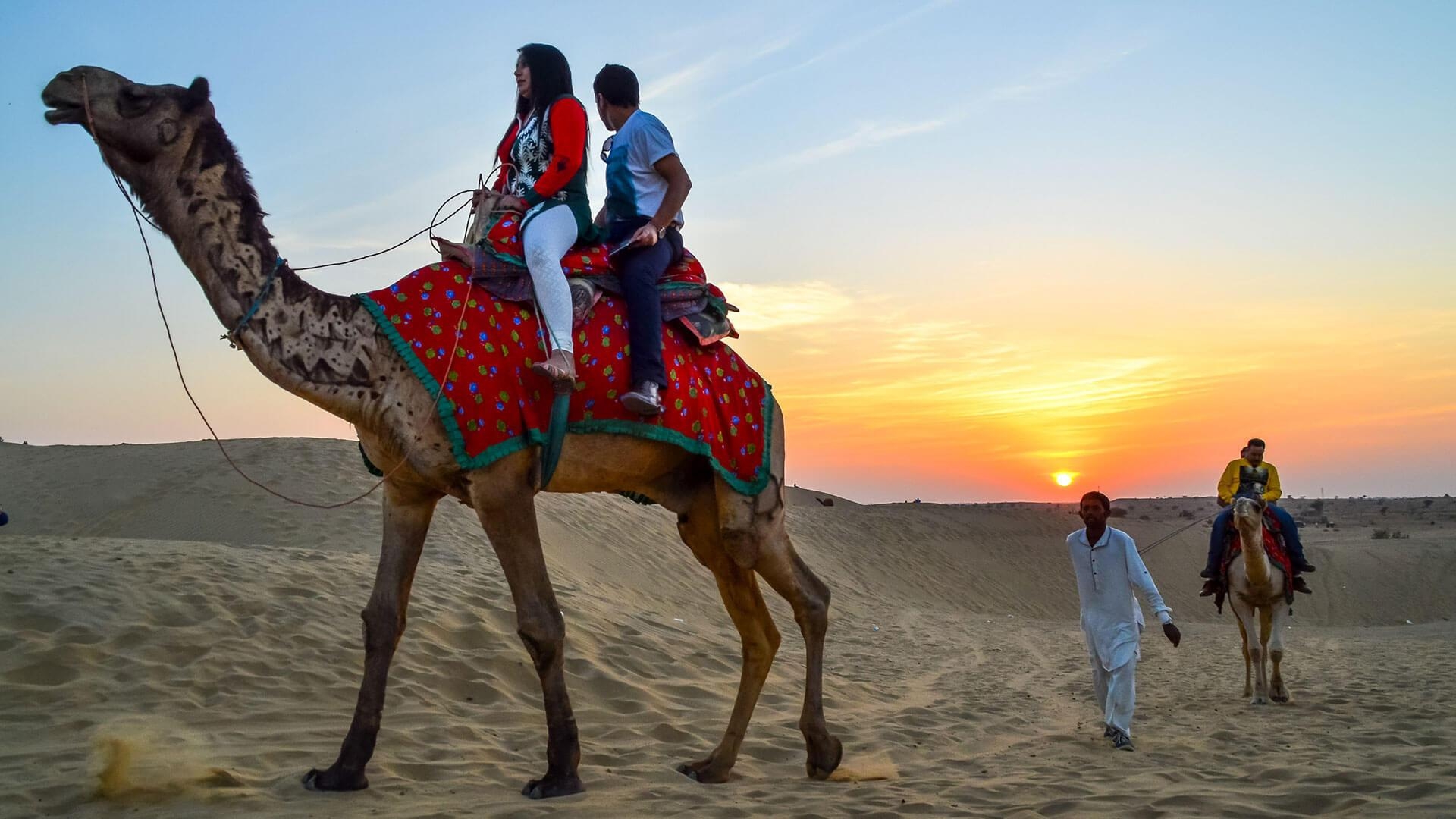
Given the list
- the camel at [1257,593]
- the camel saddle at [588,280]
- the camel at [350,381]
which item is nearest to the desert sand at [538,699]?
the camel at [1257,593]

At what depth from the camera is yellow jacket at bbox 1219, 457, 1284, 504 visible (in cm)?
1322

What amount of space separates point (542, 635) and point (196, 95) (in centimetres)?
293

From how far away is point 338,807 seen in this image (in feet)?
16.8

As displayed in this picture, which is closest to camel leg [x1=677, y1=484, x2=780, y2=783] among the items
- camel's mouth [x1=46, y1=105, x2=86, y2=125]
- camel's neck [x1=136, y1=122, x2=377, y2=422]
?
camel's neck [x1=136, y1=122, x2=377, y2=422]

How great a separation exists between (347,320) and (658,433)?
1609mm

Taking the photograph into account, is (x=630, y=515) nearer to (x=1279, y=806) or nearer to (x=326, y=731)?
(x=326, y=731)

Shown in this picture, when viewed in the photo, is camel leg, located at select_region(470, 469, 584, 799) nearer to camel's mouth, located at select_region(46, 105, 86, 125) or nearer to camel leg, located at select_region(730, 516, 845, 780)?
camel leg, located at select_region(730, 516, 845, 780)

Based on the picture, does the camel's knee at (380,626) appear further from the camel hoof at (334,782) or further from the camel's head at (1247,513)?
the camel's head at (1247,513)

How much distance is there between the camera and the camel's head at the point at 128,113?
4.87 metres

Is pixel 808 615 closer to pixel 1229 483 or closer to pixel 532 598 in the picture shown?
pixel 532 598

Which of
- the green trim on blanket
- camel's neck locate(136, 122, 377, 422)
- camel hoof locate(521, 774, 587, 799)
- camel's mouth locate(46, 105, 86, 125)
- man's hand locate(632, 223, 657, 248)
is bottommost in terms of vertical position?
camel hoof locate(521, 774, 587, 799)

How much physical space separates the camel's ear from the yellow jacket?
38.2ft

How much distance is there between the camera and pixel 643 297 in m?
5.93

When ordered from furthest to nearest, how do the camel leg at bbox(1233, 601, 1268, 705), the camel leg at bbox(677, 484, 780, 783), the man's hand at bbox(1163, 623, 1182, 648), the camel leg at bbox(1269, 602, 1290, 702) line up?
1. the camel leg at bbox(1269, 602, 1290, 702)
2. the camel leg at bbox(1233, 601, 1268, 705)
3. the man's hand at bbox(1163, 623, 1182, 648)
4. the camel leg at bbox(677, 484, 780, 783)
